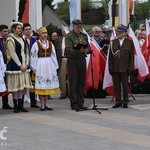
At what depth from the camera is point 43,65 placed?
11.7 metres

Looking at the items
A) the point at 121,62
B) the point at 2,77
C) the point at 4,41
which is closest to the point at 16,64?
the point at 2,77

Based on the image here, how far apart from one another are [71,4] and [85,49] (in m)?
7.52

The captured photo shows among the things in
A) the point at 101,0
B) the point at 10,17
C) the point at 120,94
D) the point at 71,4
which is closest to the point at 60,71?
the point at 120,94

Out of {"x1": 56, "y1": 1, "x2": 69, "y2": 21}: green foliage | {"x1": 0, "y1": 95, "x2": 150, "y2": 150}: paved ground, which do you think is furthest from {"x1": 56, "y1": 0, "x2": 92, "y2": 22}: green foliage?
{"x1": 0, "y1": 95, "x2": 150, "y2": 150}: paved ground

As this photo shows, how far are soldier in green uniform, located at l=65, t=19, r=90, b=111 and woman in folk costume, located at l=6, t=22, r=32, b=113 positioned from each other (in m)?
0.97

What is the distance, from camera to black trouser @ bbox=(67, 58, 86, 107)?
11648 mm

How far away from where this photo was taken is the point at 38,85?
11.7m

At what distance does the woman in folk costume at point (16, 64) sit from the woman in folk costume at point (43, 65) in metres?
0.22

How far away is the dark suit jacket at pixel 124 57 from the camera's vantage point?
1188 centimetres

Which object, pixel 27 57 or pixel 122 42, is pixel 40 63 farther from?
pixel 122 42

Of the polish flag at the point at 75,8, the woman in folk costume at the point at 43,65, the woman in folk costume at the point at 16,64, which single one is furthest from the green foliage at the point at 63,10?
the woman in folk costume at the point at 16,64

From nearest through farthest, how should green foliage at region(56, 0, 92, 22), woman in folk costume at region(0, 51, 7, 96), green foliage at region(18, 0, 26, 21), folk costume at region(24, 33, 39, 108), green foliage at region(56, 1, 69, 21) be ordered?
woman in folk costume at region(0, 51, 7, 96) < folk costume at region(24, 33, 39, 108) < green foliage at region(18, 0, 26, 21) < green foliage at region(56, 1, 69, 21) < green foliage at region(56, 0, 92, 22)

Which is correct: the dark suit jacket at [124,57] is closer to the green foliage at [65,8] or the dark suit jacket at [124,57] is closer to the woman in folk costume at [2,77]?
the woman in folk costume at [2,77]

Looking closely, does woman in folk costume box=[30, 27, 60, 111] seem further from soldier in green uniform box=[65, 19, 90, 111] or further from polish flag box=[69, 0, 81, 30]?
polish flag box=[69, 0, 81, 30]
